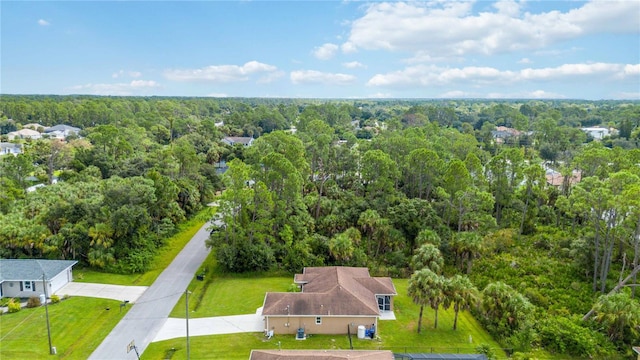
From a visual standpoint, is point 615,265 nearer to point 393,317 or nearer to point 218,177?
point 393,317

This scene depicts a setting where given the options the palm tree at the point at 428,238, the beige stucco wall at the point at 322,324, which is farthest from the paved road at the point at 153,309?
the palm tree at the point at 428,238

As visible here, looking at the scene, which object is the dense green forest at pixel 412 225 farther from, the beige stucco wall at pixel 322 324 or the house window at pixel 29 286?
the house window at pixel 29 286

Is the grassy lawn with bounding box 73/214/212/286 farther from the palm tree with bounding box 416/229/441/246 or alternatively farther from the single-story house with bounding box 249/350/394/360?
the palm tree with bounding box 416/229/441/246

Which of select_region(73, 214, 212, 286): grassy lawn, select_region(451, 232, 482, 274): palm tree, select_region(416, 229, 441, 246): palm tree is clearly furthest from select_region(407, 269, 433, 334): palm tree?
select_region(73, 214, 212, 286): grassy lawn

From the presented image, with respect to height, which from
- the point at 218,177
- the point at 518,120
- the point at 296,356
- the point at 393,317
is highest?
the point at 518,120

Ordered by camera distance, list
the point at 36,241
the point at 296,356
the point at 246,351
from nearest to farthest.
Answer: the point at 296,356 → the point at 246,351 → the point at 36,241

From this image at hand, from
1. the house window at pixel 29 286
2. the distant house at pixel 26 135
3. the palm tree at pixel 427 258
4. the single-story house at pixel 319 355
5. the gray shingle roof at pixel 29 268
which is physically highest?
the distant house at pixel 26 135

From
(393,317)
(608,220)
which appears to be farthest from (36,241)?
(608,220)
